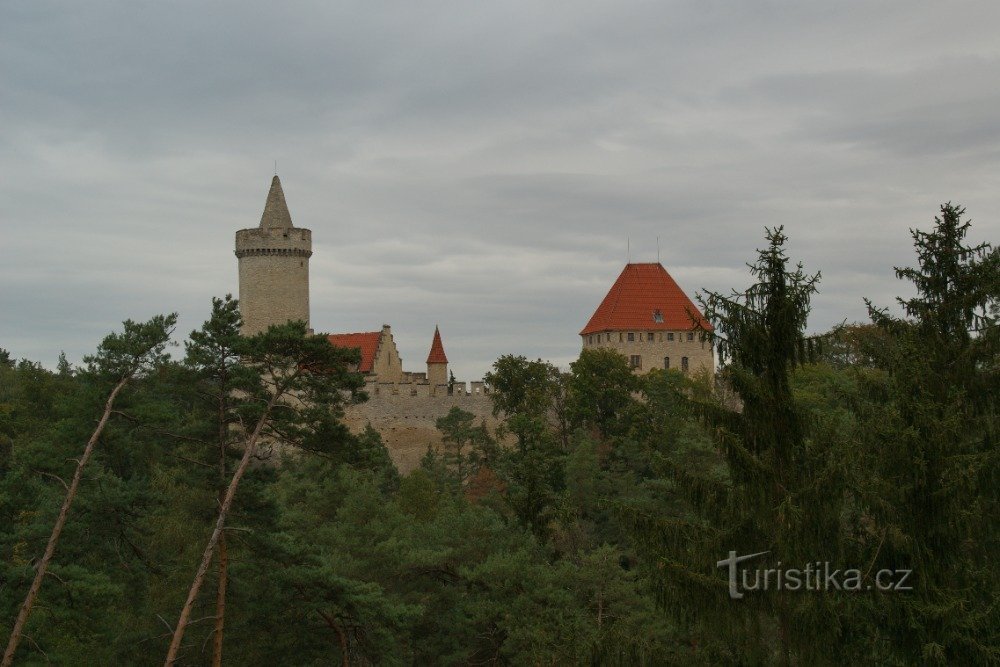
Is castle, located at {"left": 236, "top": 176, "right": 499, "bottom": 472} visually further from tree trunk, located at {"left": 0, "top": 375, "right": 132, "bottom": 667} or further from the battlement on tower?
tree trunk, located at {"left": 0, "top": 375, "right": 132, "bottom": 667}

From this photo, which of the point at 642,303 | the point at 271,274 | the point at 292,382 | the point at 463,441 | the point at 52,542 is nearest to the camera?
the point at 52,542

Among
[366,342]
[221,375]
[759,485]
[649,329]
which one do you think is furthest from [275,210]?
[759,485]

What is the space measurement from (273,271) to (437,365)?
33.5ft

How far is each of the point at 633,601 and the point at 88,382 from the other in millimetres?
11997

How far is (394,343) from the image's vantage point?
189 feet

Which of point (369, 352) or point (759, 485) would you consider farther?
point (369, 352)

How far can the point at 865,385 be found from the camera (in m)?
16.1

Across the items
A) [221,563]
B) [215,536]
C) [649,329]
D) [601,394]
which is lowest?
[221,563]

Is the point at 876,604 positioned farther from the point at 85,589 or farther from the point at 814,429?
the point at 85,589

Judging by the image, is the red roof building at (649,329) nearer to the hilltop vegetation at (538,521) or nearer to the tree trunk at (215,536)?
the hilltop vegetation at (538,521)

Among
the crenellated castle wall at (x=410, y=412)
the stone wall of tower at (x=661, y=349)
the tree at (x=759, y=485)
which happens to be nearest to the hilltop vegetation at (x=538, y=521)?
the tree at (x=759, y=485)

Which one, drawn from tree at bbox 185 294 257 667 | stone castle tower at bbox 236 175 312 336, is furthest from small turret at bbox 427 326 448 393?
tree at bbox 185 294 257 667

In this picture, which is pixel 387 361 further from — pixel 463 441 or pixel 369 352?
pixel 463 441

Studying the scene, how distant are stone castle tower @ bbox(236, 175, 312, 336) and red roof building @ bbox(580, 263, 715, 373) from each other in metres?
21.9
